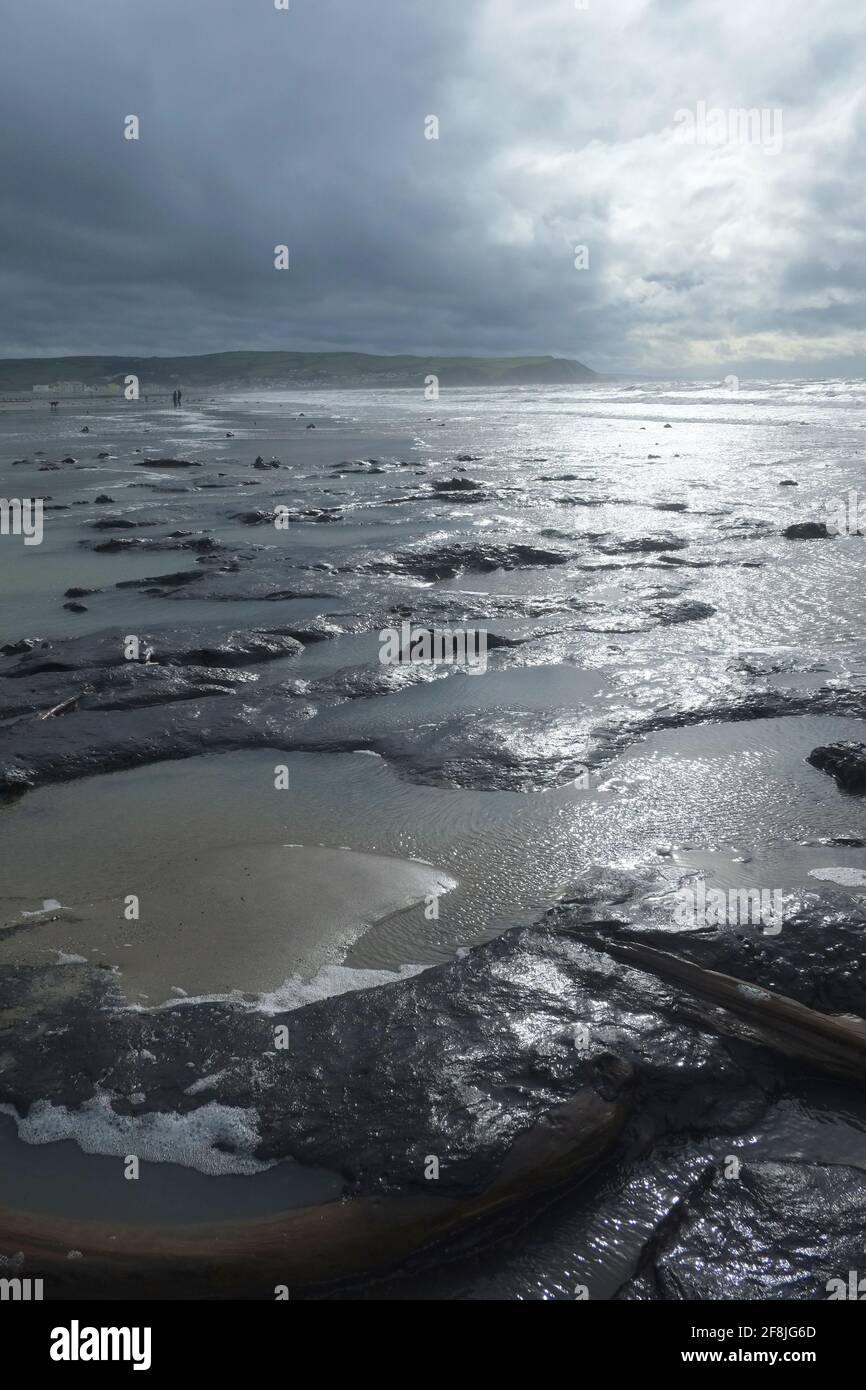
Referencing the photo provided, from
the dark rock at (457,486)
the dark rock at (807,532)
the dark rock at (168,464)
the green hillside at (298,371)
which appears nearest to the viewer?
the dark rock at (807,532)

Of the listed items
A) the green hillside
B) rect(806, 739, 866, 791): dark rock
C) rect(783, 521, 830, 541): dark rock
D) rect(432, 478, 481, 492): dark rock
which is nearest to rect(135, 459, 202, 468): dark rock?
rect(432, 478, 481, 492): dark rock

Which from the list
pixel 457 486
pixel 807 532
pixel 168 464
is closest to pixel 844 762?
pixel 807 532

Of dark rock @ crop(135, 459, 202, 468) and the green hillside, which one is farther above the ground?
the green hillside

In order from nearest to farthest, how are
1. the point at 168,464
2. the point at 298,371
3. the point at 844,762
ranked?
the point at 844,762, the point at 168,464, the point at 298,371

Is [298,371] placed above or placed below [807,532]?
above

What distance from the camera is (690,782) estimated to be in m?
4.96

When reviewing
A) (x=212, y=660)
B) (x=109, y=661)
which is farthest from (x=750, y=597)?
(x=109, y=661)

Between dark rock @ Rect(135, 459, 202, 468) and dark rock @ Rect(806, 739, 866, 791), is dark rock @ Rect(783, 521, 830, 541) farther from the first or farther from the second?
dark rock @ Rect(135, 459, 202, 468)

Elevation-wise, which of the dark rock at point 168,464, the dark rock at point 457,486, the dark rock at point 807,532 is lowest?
the dark rock at point 807,532

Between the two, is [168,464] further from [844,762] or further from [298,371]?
[298,371]

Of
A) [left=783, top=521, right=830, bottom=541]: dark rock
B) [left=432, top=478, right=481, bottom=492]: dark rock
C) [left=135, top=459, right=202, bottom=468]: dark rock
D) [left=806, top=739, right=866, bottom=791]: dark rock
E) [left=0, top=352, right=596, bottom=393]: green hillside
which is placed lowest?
[left=806, top=739, right=866, bottom=791]: dark rock

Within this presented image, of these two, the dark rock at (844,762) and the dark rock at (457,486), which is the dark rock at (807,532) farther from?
the dark rock at (844,762)

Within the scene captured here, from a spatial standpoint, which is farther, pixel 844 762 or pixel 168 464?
pixel 168 464

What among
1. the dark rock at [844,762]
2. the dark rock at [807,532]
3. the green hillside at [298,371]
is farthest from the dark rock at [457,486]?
the green hillside at [298,371]
